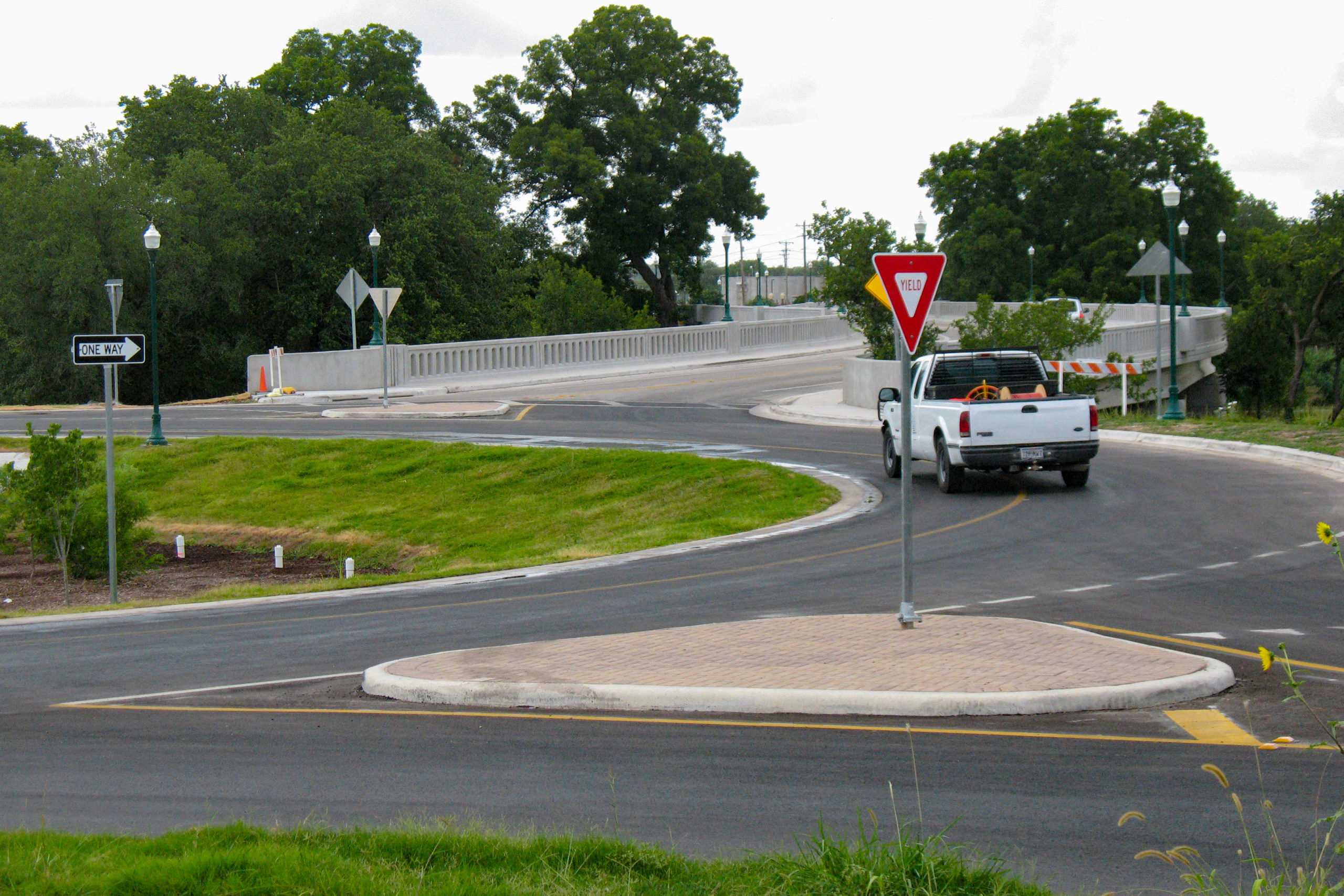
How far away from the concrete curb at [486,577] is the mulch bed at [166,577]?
15.2 feet

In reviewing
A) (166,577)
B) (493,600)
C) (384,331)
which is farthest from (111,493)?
(384,331)

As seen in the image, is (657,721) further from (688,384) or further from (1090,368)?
(688,384)

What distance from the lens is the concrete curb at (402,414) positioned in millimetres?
34688

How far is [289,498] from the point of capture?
26453 mm

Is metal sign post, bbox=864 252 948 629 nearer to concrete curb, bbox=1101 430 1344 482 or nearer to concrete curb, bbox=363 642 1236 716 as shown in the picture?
concrete curb, bbox=363 642 1236 716

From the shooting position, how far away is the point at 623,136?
2608 inches

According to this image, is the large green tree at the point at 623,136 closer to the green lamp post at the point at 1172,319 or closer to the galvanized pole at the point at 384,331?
the galvanized pole at the point at 384,331

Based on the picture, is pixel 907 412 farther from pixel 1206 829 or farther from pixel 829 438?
pixel 829 438

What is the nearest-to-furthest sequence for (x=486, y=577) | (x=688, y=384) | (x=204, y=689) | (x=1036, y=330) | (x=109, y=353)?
(x=204, y=689), (x=486, y=577), (x=109, y=353), (x=1036, y=330), (x=688, y=384)

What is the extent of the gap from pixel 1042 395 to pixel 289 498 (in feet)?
47.8

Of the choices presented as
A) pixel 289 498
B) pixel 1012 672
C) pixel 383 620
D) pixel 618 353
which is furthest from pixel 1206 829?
pixel 618 353

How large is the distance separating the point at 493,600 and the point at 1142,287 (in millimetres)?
64288

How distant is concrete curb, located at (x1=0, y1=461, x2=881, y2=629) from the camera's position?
46.0 ft

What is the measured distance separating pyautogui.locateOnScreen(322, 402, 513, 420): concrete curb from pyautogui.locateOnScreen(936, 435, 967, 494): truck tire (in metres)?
17.4
